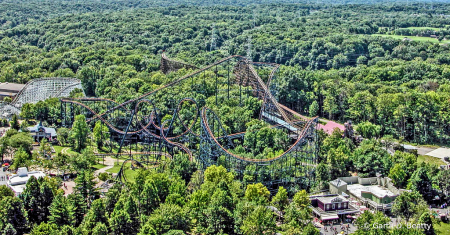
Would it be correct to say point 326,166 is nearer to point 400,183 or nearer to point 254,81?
point 400,183

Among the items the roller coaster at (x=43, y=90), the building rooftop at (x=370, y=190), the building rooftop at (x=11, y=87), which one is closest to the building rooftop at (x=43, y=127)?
the roller coaster at (x=43, y=90)

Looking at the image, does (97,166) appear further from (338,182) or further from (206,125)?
(338,182)

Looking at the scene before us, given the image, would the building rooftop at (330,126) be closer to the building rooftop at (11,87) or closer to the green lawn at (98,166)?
the green lawn at (98,166)

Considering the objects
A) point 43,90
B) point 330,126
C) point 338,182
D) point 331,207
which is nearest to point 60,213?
point 331,207

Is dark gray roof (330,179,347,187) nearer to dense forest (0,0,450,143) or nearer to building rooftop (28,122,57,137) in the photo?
dense forest (0,0,450,143)

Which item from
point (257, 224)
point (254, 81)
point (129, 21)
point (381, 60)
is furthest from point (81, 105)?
point (129, 21)

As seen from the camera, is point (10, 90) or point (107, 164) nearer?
point (107, 164)
